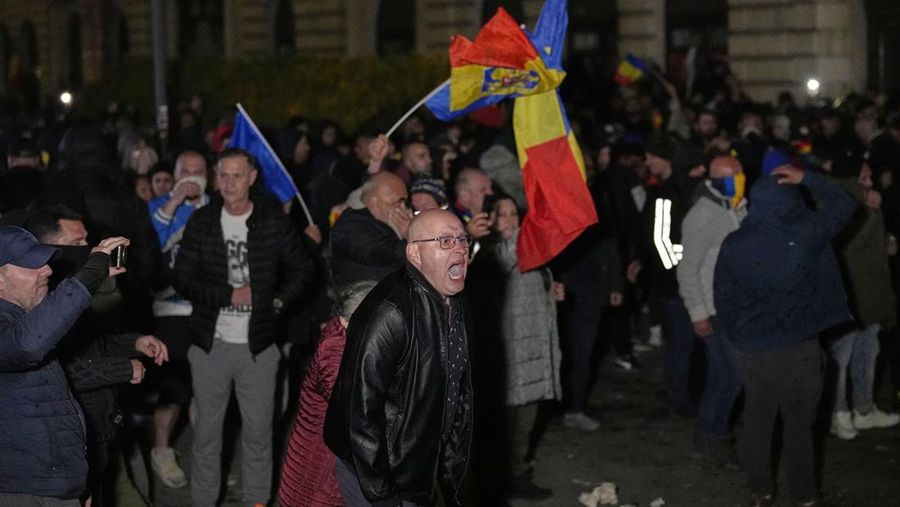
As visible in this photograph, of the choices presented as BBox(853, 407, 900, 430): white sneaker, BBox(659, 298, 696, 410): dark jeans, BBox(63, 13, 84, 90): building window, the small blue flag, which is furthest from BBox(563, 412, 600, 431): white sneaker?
BBox(63, 13, 84, 90): building window

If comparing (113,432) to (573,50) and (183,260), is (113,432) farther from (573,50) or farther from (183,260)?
(573,50)

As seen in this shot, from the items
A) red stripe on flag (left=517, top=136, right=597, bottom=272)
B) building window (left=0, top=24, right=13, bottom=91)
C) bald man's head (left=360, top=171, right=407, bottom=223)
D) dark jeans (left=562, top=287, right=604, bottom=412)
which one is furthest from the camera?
building window (left=0, top=24, right=13, bottom=91)

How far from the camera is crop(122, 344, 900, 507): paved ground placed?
7.86 metres

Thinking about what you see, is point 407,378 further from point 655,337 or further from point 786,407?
point 655,337

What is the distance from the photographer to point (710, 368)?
8.48 m

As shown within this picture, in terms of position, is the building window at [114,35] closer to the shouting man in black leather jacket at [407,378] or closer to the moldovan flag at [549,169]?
the moldovan flag at [549,169]

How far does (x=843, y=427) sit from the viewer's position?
353 inches

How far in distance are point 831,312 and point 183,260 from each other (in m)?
3.33

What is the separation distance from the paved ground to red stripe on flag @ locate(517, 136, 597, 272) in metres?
1.33

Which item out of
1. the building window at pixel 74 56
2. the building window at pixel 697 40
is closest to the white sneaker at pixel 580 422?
the building window at pixel 697 40

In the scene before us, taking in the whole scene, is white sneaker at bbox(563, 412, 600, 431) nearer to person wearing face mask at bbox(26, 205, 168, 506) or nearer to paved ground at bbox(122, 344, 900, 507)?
paved ground at bbox(122, 344, 900, 507)

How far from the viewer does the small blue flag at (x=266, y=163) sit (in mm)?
9219

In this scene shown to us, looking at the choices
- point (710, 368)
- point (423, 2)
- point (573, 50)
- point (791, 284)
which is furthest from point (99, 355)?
point (423, 2)

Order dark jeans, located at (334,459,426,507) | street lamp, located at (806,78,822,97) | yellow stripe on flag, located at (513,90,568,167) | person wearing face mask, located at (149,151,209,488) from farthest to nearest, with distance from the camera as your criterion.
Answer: street lamp, located at (806,78,822,97), yellow stripe on flag, located at (513,90,568,167), person wearing face mask, located at (149,151,209,488), dark jeans, located at (334,459,426,507)
